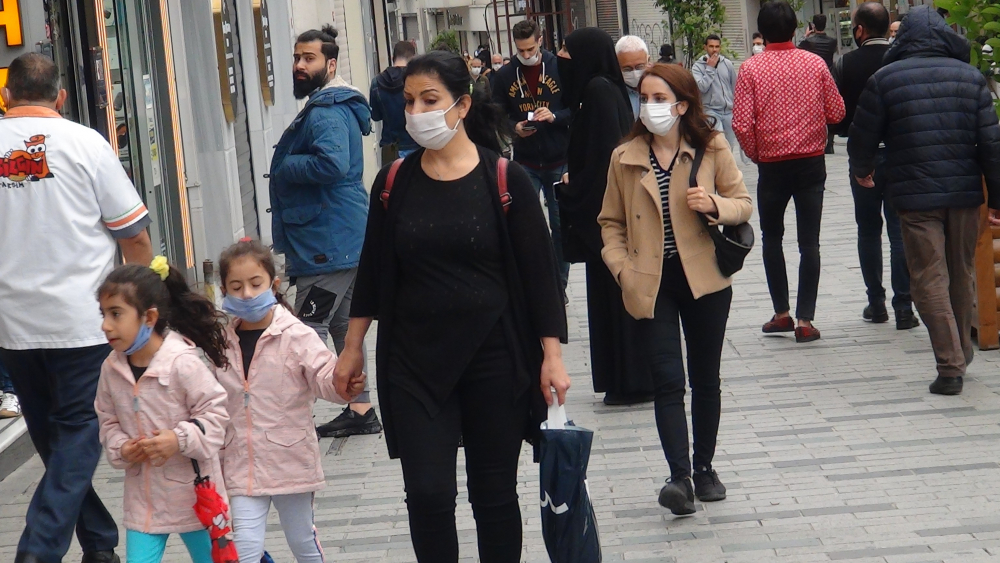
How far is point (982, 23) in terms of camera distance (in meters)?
7.60

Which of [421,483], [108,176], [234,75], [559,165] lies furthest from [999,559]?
[234,75]

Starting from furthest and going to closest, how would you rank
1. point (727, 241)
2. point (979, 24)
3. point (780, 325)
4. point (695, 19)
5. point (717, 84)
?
point (695, 19)
point (717, 84)
point (780, 325)
point (979, 24)
point (727, 241)

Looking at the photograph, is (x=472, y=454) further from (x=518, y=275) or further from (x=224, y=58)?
(x=224, y=58)

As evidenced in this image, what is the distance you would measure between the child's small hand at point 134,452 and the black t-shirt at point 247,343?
1.52ft

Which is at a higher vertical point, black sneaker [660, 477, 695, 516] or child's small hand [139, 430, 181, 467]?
child's small hand [139, 430, 181, 467]

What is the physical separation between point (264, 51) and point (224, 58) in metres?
2.35

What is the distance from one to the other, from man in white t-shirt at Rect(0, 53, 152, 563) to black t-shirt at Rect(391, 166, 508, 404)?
4.75 feet

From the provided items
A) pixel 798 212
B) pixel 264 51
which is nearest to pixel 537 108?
pixel 798 212

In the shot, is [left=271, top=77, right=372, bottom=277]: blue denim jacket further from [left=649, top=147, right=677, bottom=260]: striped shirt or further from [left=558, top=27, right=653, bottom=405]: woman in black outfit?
[left=649, top=147, right=677, bottom=260]: striped shirt

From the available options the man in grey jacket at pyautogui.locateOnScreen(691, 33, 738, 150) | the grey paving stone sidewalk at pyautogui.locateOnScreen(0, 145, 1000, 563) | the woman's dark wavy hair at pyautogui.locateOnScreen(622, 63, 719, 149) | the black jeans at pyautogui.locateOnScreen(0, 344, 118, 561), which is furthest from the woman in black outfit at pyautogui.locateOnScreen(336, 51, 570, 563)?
the man in grey jacket at pyautogui.locateOnScreen(691, 33, 738, 150)

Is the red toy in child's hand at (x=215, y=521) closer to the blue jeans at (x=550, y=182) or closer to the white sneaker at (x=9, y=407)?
the white sneaker at (x=9, y=407)

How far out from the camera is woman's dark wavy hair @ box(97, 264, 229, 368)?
4.27 m

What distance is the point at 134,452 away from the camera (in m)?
4.16

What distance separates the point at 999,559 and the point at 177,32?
836 cm
